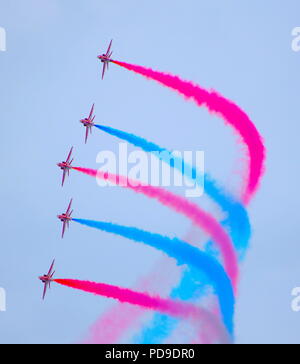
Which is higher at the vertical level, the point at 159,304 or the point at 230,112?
the point at 230,112

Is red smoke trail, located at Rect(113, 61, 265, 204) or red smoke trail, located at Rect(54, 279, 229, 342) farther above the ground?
red smoke trail, located at Rect(113, 61, 265, 204)

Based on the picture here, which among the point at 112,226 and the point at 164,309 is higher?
the point at 112,226

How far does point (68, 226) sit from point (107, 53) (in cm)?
1162

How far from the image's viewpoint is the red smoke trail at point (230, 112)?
2844 inches

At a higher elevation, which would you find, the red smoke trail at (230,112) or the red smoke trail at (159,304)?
the red smoke trail at (230,112)

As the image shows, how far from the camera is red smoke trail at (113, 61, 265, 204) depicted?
237 feet

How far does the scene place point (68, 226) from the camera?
7931 cm

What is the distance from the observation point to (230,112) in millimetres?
74062

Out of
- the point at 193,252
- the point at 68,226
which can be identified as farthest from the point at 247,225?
the point at 68,226
